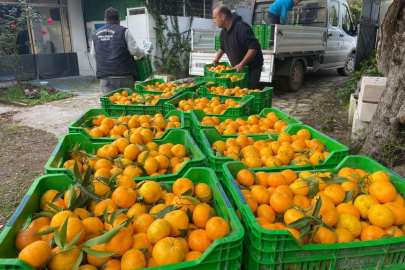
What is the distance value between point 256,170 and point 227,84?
9.88 ft

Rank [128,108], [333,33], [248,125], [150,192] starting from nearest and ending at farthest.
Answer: [150,192] < [248,125] < [128,108] < [333,33]

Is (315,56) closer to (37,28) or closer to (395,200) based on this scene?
(395,200)

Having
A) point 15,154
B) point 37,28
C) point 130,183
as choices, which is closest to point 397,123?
point 130,183

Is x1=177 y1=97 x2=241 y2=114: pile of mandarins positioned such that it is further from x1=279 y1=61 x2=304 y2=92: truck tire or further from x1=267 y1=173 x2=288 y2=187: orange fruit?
x1=279 y1=61 x2=304 y2=92: truck tire

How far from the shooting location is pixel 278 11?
26.6ft

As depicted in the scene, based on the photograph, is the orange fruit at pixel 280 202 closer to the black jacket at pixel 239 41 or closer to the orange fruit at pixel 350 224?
the orange fruit at pixel 350 224

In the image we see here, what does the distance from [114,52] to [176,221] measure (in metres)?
4.00

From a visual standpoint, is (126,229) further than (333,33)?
No

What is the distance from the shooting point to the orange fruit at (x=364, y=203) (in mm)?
1703

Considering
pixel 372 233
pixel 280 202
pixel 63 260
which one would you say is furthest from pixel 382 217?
pixel 63 260

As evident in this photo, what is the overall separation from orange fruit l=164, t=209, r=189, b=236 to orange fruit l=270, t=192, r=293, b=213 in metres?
0.51

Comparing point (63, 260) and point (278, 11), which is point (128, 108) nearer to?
point (63, 260)

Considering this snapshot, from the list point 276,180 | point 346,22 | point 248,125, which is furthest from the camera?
point 346,22

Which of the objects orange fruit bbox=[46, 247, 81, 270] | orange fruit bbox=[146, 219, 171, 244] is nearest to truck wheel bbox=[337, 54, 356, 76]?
orange fruit bbox=[146, 219, 171, 244]
